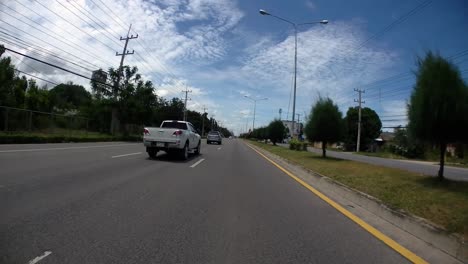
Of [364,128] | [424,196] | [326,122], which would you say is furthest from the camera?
[364,128]

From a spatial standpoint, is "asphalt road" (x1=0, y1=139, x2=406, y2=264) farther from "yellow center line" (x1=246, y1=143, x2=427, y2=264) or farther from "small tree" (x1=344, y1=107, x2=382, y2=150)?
"small tree" (x1=344, y1=107, x2=382, y2=150)

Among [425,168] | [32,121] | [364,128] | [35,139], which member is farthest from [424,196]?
[364,128]

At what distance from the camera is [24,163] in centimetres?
1098

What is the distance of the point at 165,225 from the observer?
534 centimetres

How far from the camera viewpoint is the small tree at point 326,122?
2133 cm

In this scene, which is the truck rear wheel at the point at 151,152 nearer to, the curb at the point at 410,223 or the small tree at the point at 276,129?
the curb at the point at 410,223

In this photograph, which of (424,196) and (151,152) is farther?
(151,152)

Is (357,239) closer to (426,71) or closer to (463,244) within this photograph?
(463,244)

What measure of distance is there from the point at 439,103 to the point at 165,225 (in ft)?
26.2

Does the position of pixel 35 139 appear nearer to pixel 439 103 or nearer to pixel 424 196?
pixel 439 103

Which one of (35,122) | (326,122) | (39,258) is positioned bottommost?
(39,258)

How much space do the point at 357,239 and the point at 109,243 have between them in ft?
11.0

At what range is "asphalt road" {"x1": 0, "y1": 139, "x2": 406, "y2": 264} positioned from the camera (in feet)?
13.6

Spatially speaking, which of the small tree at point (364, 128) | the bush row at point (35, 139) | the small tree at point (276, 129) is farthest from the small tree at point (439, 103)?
the small tree at point (364, 128)
